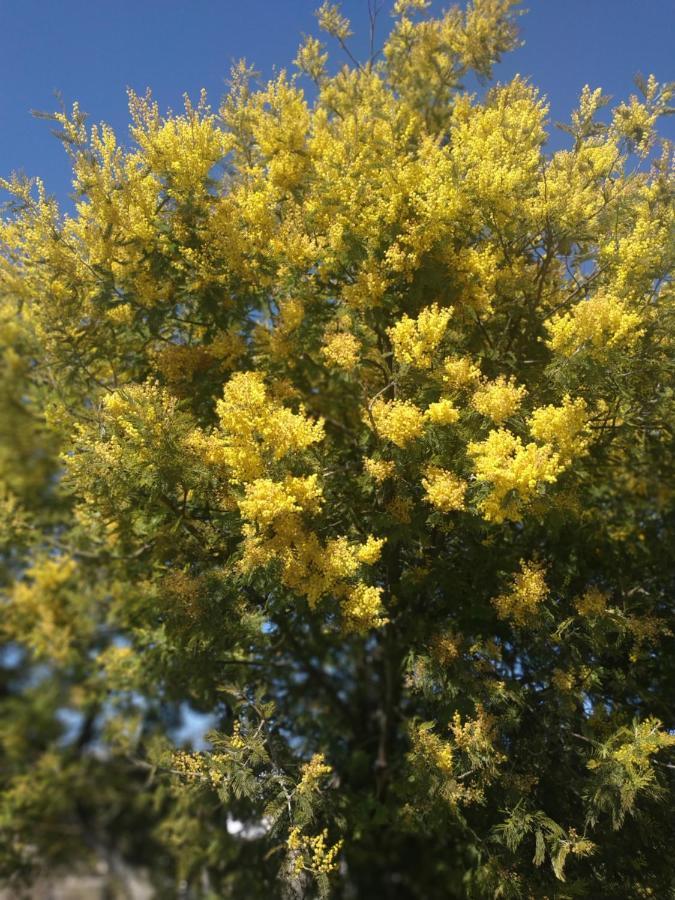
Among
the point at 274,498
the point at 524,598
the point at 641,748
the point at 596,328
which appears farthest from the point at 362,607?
the point at 596,328

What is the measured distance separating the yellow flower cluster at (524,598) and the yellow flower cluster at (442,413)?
5.23ft

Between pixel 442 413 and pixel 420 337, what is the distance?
2.53 ft

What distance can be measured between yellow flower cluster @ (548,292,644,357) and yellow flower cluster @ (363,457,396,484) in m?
1.79

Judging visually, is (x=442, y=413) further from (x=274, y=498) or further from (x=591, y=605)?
Result: (x=591, y=605)

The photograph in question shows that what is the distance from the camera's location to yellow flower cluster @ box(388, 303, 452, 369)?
5.17 metres

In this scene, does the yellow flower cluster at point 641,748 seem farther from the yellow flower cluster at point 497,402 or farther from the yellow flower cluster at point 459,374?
the yellow flower cluster at point 459,374

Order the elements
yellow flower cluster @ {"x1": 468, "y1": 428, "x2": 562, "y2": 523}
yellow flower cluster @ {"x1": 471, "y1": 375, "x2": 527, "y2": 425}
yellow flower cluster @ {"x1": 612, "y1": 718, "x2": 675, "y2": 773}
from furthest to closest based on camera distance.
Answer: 1. yellow flower cluster @ {"x1": 612, "y1": 718, "x2": 675, "y2": 773}
2. yellow flower cluster @ {"x1": 471, "y1": 375, "x2": 527, "y2": 425}
3. yellow flower cluster @ {"x1": 468, "y1": 428, "x2": 562, "y2": 523}

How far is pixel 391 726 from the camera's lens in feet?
21.5

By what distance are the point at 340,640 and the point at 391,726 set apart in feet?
4.08

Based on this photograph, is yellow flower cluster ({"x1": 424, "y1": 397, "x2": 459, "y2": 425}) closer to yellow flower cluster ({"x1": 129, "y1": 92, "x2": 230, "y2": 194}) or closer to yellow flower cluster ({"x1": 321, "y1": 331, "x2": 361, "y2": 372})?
yellow flower cluster ({"x1": 321, "y1": 331, "x2": 361, "y2": 372})

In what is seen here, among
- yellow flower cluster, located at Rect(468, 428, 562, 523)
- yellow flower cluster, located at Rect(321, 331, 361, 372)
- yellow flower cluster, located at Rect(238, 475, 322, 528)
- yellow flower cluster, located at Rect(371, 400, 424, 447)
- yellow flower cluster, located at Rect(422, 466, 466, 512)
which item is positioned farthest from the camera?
yellow flower cluster, located at Rect(321, 331, 361, 372)

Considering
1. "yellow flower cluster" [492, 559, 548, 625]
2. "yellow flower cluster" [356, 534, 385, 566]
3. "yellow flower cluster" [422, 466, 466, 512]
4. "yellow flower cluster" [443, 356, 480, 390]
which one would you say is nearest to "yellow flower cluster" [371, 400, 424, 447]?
"yellow flower cluster" [422, 466, 466, 512]

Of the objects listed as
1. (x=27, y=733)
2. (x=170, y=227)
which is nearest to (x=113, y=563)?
(x=27, y=733)

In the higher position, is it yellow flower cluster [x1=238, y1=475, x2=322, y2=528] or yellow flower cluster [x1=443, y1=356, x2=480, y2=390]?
yellow flower cluster [x1=443, y1=356, x2=480, y2=390]
